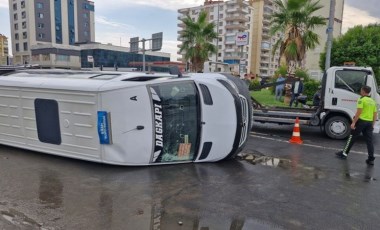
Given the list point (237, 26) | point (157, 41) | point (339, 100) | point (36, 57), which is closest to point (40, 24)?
point (36, 57)

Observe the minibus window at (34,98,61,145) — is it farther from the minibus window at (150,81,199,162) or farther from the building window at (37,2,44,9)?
the building window at (37,2,44,9)

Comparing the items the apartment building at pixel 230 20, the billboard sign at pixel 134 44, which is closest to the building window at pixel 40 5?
the apartment building at pixel 230 20

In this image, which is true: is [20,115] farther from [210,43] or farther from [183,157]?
[210,43]

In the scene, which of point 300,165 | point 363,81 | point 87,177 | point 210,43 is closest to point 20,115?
point 87,177

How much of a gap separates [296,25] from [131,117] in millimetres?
17231

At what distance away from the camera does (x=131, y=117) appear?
17.7 ft

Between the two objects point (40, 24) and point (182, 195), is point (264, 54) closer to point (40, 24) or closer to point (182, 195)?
point (40, 24)

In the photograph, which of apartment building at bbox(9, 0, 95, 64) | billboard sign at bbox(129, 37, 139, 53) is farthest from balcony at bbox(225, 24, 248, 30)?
billboard sign at bbox(129, 37, 139, 53)

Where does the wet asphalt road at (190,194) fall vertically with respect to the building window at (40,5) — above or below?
below

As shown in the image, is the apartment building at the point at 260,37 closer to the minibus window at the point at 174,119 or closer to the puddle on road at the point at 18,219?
the minibus window at the point at 174,119

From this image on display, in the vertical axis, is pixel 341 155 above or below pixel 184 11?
below

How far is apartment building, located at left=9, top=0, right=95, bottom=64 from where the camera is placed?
72.0 meters

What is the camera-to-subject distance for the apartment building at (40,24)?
72.0 metres

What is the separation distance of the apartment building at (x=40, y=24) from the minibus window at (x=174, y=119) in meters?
66.7
